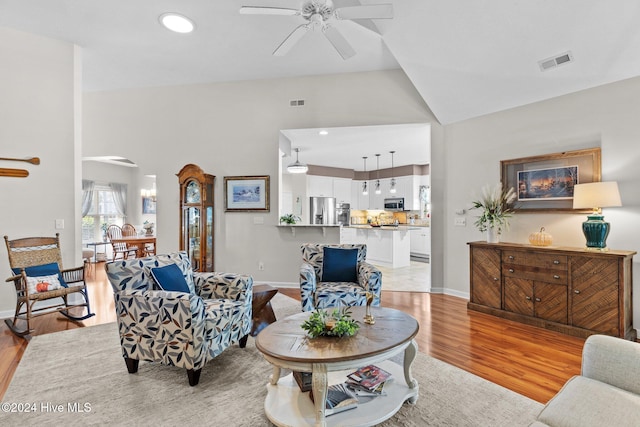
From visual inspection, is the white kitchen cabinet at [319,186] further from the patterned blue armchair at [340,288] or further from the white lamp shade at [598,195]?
the white lamp shade at [598,195]

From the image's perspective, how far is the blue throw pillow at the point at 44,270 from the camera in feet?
11.2

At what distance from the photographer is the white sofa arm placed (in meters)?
1.39

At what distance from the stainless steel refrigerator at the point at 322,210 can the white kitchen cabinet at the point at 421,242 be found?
99.6 inches

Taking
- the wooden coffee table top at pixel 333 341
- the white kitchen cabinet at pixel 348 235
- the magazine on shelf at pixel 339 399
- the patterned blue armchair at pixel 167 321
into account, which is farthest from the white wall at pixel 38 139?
the white kitchen cabinet at pixel 348 235

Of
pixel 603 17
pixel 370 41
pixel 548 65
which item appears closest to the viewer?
pixel 603 17

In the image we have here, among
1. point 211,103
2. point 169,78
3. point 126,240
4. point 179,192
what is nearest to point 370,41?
point 211,103

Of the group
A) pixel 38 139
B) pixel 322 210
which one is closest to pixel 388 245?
pixel 322 210

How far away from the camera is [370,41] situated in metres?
4.12

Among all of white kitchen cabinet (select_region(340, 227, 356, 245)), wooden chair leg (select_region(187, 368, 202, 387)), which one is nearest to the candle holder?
wooden chair leg (select_region(187, 368, 202, 387))

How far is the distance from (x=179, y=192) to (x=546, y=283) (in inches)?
213

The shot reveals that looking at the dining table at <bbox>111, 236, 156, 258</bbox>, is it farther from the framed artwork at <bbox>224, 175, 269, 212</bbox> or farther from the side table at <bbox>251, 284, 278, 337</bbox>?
the side table at <bbox>251, 284, 278, 337</bbox>

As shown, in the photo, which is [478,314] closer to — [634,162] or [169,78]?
[634,162]

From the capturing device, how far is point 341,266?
142 inches

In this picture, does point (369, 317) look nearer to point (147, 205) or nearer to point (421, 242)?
point (421, 242)
